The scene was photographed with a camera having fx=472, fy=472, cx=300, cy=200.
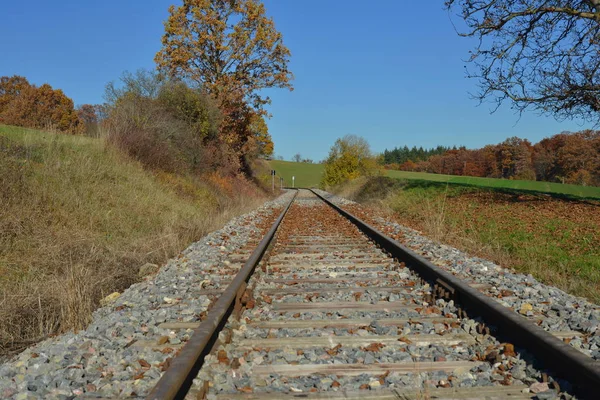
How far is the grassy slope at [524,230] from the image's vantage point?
7.52 meters

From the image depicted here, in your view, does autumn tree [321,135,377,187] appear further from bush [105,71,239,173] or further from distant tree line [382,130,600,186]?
distant tree line [382,130,600,186]

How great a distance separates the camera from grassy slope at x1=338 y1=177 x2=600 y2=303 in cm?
752

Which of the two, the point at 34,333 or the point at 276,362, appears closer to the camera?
the point at 276,362

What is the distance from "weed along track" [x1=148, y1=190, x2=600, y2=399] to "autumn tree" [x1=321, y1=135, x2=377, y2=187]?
40.5 metres

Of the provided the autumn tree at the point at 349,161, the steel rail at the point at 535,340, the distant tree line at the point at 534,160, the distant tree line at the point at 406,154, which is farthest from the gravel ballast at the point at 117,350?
the distant tree line at the point at 406,154

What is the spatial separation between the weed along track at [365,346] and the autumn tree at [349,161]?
40456mm

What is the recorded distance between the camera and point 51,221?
7992mm

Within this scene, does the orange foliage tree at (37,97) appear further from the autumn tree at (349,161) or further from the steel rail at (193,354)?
the steel rail at (193,354)

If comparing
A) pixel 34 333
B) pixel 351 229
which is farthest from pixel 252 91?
pixel 34 333

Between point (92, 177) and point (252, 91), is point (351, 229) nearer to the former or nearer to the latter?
point (92, 177)

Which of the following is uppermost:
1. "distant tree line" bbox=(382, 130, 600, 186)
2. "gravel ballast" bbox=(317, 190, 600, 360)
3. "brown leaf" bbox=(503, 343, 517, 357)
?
"distant tree line" bbox=(382, 130, 600, 186)

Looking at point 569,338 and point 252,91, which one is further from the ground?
point 252,91

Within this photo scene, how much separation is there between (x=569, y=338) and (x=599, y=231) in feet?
29.1

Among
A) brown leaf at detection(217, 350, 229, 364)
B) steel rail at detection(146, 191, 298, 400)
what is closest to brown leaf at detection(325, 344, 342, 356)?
brown leaf at detection(217, 350, 229, 364)
